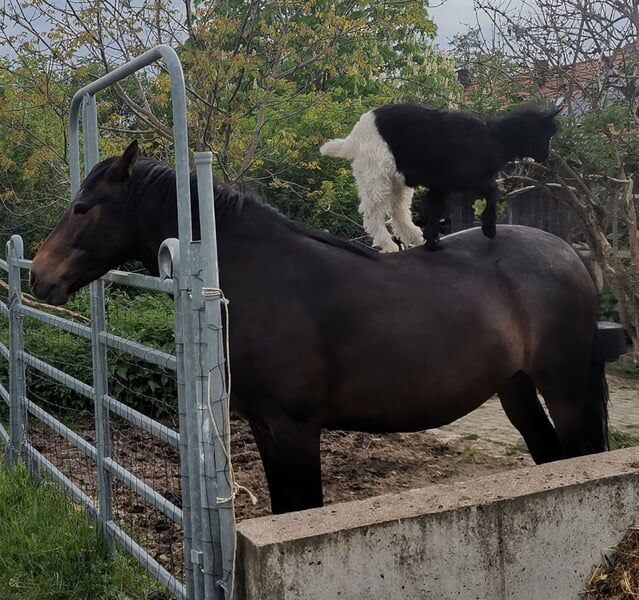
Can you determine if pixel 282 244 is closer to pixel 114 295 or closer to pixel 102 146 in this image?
pixel 102 146

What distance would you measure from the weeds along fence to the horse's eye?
11.3 inches

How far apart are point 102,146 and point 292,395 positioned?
4.10 m

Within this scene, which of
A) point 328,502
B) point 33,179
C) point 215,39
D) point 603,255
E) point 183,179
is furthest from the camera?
point 33,179

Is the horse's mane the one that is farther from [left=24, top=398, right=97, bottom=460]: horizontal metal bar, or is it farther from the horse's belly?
[left=24, top=398, right=97, bottom=460]: horizontal metal bar

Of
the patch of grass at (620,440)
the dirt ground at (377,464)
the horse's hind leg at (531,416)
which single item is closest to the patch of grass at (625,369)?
the patch of grass at (620,440)

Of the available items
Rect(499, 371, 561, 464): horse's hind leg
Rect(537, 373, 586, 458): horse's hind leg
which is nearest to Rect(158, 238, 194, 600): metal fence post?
Rect(537, 373, 586, 458): horse's hind leg

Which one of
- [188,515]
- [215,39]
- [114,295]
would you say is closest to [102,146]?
[215,39]

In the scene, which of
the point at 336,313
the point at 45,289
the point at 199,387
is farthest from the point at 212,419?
the point at 45,289

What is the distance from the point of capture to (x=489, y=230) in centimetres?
326

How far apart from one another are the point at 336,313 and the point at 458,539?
92 centimetres

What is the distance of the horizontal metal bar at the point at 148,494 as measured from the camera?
239 cm

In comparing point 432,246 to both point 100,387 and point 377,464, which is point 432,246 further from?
point 377,464

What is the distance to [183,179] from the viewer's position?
87.6 inches

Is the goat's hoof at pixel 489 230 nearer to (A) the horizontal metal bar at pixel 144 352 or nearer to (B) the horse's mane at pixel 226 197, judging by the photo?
(B) the horse's mane at pixel 226 197
